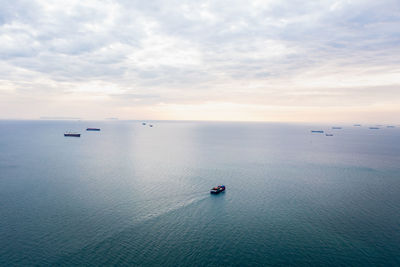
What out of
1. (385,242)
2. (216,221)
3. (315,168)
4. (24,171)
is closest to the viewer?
(385,242)

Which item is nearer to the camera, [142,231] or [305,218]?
[142,231]

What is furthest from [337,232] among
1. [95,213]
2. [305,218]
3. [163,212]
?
[95,213]

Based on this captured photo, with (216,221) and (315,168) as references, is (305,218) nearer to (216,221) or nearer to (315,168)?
(216,221)

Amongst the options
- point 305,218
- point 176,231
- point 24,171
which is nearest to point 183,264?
point 176,231

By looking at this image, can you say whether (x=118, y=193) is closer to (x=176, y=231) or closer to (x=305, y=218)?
(x=176, y=231)

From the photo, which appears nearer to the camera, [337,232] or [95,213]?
[337,232]

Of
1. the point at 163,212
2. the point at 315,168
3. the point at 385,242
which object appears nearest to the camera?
the point at 385,242

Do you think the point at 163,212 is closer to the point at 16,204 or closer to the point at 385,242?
the point at 16,204

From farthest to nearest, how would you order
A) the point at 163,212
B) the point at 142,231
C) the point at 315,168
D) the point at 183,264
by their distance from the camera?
the point at 315,168
the point at 163,212
the point at 142,231
the point at 183,264

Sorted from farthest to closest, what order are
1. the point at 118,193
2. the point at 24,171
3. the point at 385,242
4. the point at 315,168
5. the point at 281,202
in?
the point at 315,168 → the point at 24,171 → the point at 118,193 → the point at 281,202 → the point at 385,242
